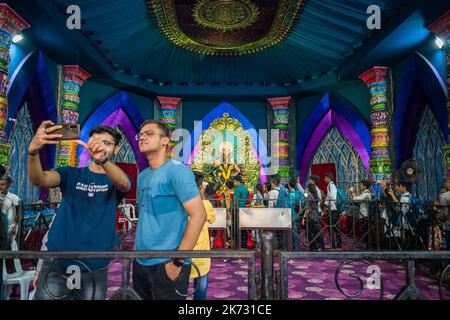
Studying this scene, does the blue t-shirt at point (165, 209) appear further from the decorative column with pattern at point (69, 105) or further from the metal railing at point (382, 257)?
the decorative column with pattern at point (69, 105)

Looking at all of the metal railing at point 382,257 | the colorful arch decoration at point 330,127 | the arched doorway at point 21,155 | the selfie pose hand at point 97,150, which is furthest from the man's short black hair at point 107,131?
the colorful arch decoration at point 330,127

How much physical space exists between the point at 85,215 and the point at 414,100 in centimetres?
861

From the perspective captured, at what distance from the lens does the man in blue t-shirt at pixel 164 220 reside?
166 cm

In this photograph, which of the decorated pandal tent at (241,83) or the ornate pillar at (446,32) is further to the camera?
the decorated pandal tent at (241,83)

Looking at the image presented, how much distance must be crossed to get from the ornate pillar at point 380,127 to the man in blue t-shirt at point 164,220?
7.77 metres

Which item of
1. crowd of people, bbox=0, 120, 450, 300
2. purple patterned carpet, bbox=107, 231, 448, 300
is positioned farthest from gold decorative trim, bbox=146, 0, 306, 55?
crowd of people, bbox=0, 120, 450, 300

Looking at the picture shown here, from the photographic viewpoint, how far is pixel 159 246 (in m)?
1.72

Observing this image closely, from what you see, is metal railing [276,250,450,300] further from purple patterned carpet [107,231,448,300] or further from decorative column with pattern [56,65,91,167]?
decorative column with pattern [56,65,91,167]

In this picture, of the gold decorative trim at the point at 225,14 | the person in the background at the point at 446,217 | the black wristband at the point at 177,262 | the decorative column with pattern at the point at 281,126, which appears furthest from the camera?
the decorative column with pattern at the point at 281,126

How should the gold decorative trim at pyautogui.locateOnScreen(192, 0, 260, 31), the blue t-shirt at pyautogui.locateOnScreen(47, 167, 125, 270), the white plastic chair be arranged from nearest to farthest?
the blue t-shirt at pyautogui.locateOnScreen(47, 167, 125, 270) < the white plastic chair < the gold decorative trim at pyautogui.locateOnScreen(192, 0, 260, 31)

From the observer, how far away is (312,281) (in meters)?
4.41

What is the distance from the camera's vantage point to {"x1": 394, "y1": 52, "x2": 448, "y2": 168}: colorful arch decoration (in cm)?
693

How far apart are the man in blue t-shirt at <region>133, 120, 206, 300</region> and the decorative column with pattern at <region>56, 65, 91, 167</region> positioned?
7044 mm

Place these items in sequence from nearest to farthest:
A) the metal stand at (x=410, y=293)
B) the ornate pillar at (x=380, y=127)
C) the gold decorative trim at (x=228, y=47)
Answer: the metal stand at (x=410, y=293)
the gold decorative trim at (x=228, y=47)
the ornate pillar at (x=380, y=127)
